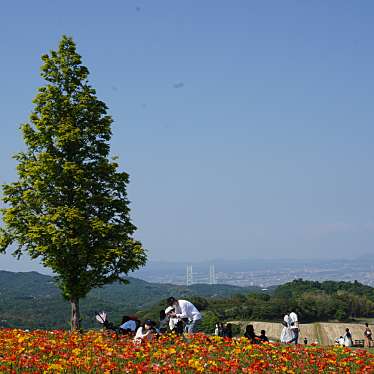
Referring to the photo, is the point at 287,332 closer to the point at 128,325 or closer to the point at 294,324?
the point at 294,324

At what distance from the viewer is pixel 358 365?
15.0 metres

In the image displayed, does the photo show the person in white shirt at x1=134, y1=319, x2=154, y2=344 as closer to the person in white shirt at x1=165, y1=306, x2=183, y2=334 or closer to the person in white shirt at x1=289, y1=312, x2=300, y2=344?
the person in white shirt at x1=165, y1=306, x2=183, y2=334

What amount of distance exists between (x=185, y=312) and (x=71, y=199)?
1102 cm

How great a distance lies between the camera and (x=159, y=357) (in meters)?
13.0

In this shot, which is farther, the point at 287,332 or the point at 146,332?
the point at 287,332

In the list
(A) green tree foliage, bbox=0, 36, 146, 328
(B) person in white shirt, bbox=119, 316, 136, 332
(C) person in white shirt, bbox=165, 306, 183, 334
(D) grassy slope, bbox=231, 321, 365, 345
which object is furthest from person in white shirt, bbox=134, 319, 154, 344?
(D) grassy slope, bbox=231, 321, 365, 345

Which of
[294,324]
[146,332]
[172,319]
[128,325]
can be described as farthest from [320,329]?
[146,332]

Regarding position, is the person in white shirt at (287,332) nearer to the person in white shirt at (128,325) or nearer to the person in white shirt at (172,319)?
the person in white shirt at (172,319)

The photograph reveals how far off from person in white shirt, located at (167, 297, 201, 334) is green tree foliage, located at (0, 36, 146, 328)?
8642 mm

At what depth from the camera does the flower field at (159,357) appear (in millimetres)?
Result: 11828

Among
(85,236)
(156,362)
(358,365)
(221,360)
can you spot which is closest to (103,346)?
(156,362)

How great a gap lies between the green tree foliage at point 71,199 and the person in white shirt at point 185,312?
864 centimetres

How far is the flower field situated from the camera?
11828 mm

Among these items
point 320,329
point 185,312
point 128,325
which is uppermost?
point 185,312
